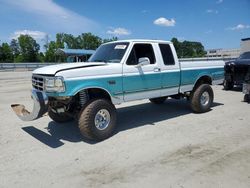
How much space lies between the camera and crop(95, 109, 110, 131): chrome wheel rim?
19.1 feet

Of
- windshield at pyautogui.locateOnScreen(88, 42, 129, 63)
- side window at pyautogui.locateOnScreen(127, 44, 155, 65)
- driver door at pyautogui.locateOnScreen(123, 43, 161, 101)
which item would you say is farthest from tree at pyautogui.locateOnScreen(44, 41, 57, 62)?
driver door at pyautogui.locateOnScreen(123, 43, 161, 101)

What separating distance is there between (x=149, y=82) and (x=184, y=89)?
1.59 m

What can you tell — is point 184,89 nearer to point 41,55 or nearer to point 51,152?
point 51,152

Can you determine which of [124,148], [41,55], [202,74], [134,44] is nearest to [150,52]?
[134,44]

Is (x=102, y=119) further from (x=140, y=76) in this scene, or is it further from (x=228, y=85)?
(x=228, y=85)

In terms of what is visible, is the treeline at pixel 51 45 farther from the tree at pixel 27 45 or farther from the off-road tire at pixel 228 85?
the off-road tire at pixel 228 85

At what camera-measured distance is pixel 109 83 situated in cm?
596

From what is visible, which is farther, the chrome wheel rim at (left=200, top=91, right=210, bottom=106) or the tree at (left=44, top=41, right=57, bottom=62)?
the tree at (left=44, top=41, right=57, bottom=62)

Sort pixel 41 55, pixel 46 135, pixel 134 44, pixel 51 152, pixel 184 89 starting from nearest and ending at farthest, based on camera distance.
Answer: pixel 51 152 → pixel 46 135 → pixel 134 44 → pixel 184 89 → pixel 41 55

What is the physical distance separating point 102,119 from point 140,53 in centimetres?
204

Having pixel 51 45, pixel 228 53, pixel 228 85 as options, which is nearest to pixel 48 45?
pixel 51 45

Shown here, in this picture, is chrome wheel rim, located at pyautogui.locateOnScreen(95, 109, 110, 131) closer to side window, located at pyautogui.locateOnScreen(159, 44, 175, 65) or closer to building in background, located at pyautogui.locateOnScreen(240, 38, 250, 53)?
side window, located at pyautogui.locateOnScreen(159, 44, 175, 65)

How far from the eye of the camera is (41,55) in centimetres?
8050

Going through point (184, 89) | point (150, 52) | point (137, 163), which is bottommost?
point (137, 163)
